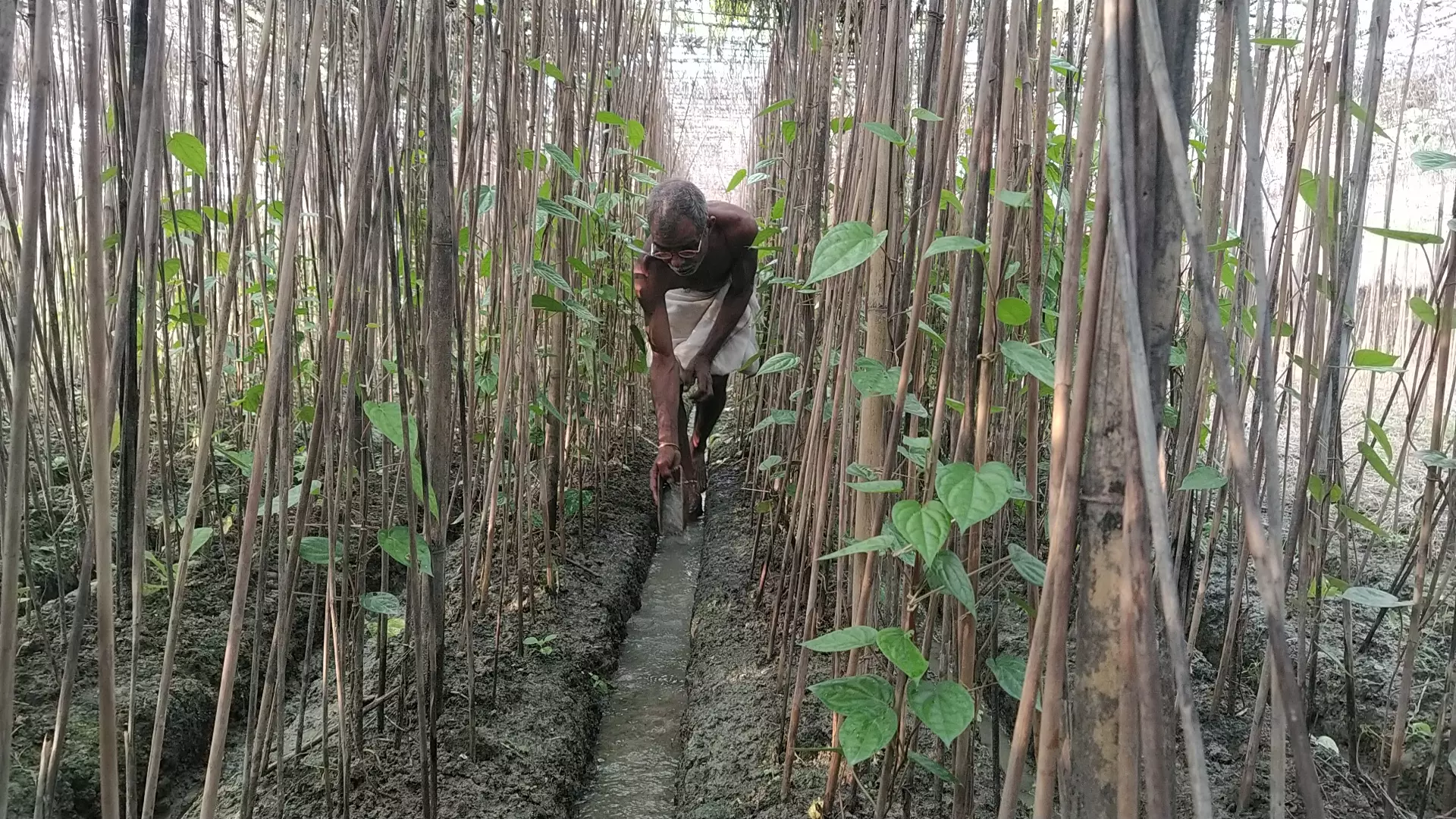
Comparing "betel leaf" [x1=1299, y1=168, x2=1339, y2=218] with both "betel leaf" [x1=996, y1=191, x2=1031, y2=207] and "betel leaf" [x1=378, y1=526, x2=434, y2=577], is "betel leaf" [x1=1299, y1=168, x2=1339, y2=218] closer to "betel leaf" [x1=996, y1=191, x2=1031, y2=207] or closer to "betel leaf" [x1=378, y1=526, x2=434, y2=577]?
"betel leaf" [x1=996, y1=191, x2=1031, y2=207]

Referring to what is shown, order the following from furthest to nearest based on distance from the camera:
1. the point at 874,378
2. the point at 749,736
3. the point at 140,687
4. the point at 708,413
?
1. the point at 708,413
2. the point at 140,687
3. the point at 749,736
4. the point at 874,378

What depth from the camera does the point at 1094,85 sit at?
0.53m

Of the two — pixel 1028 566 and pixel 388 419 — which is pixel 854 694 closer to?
pixel 1028 566

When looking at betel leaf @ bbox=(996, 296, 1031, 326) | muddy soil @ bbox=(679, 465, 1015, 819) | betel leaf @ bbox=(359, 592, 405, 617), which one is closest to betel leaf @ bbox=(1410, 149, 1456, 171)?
betel leaf @ bbox=(996, 296, 1031, 326)

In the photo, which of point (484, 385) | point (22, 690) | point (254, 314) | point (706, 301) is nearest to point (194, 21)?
point (484, 385)

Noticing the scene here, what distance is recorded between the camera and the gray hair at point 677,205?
2367mm

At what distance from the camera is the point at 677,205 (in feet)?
7.77

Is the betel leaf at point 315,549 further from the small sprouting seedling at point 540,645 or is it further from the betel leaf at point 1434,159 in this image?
the betel leaf at point 1434,159

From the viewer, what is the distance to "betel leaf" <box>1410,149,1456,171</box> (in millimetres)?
1113

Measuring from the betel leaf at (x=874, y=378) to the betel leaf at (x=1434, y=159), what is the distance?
733mm

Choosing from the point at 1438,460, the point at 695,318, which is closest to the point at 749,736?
the point at 1438,460

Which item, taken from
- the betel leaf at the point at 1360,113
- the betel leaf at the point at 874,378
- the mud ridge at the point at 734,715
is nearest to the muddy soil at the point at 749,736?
the mud ridge at the point at 734,715

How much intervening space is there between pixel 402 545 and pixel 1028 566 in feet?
2.28

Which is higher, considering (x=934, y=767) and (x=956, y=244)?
(x=956, y=244)
